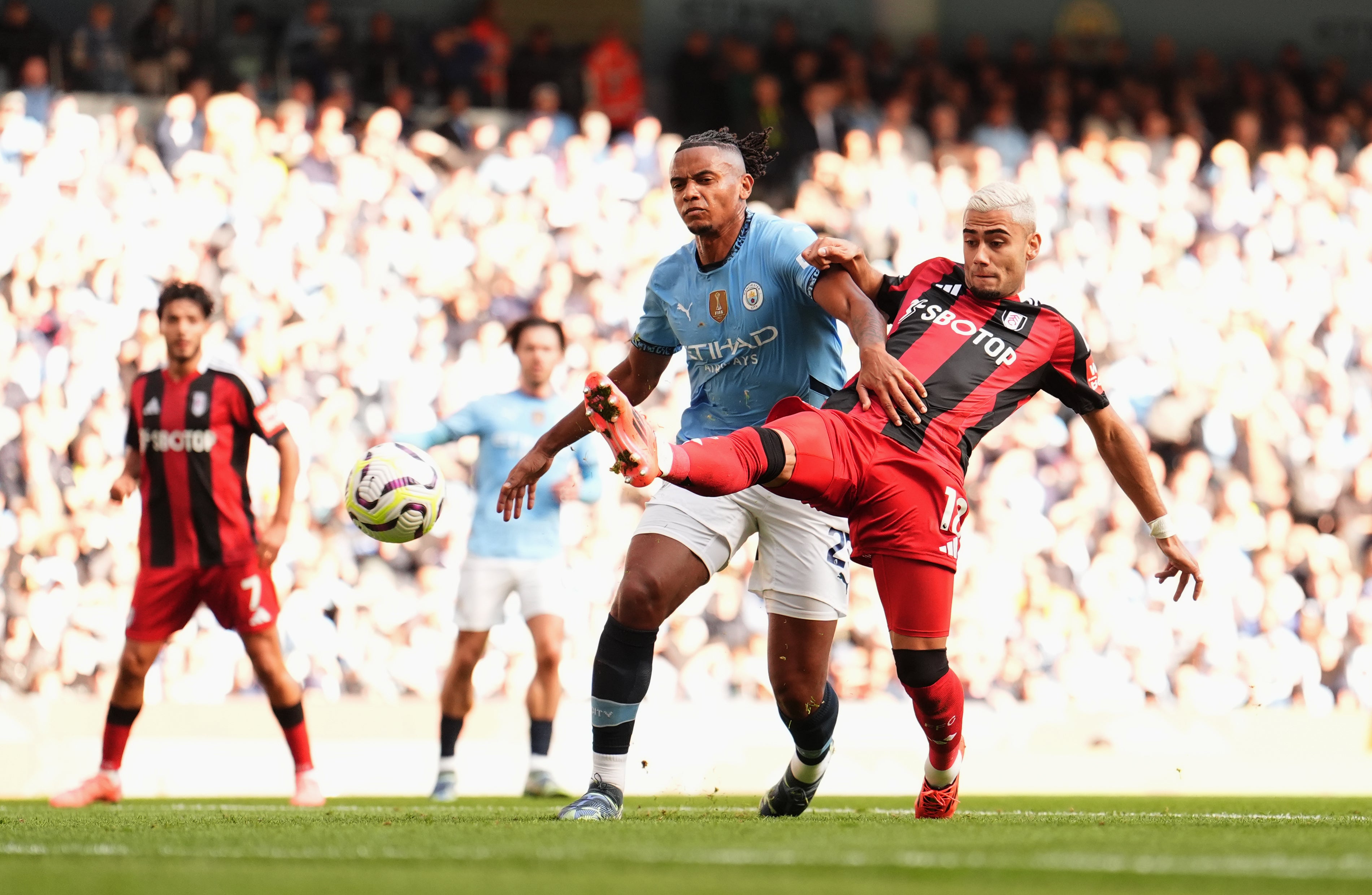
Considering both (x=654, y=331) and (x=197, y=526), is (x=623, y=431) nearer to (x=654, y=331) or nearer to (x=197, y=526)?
(x=654, y=331)

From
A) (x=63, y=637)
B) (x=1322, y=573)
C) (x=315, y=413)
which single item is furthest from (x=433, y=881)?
(x=1322, y=573)

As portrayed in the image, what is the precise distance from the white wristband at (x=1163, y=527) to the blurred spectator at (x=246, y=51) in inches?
343

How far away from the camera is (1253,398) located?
1202 cm

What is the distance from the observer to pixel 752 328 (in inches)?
192

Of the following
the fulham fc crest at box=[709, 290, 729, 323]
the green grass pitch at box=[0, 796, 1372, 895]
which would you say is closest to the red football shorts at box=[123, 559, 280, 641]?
the green grass pitch at box=[0, 796, 1372, 895]

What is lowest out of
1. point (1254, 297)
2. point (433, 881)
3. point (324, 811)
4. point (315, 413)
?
point (324, 811)

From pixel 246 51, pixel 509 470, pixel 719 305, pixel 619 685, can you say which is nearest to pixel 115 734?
pixel 509 470

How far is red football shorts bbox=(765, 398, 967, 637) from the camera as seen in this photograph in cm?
437

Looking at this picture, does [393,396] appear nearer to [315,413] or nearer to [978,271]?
[315,413]

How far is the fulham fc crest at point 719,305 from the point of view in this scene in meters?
4.91

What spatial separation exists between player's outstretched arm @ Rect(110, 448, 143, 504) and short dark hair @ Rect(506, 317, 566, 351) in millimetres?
1787

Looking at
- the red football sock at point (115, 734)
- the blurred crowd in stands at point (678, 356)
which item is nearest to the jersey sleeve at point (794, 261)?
the red football sock at point (115, 734)

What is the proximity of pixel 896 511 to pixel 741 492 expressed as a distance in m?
0.57

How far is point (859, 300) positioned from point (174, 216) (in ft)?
23.5
